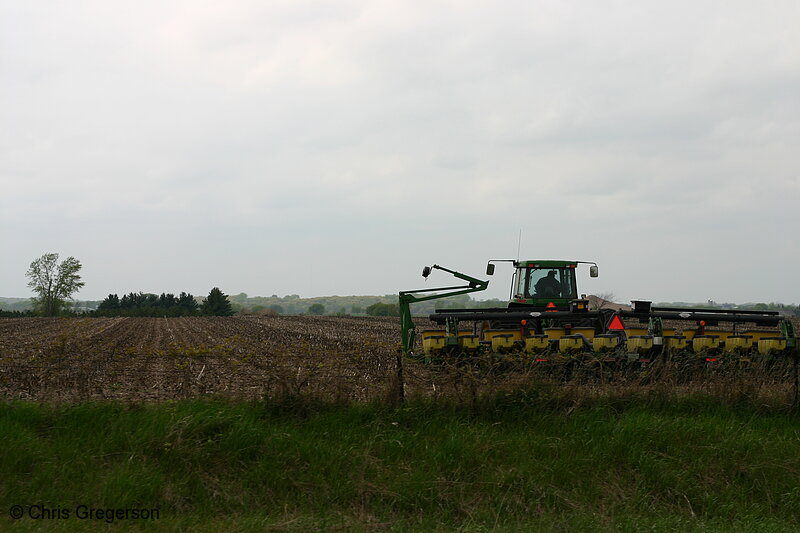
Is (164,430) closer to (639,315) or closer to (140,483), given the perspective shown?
(140,483)

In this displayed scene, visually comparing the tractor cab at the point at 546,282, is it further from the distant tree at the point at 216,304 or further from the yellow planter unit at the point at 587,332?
the distant tree at the point at 216,304

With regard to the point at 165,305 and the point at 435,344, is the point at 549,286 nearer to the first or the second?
the point at 435,344

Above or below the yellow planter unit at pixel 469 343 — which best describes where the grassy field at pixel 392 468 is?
below

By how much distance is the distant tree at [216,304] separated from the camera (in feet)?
281

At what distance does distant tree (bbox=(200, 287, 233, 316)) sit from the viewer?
85625 millimetres

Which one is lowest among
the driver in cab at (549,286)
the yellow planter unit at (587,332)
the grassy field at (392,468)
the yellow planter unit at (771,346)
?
the grassy field at (392,468)

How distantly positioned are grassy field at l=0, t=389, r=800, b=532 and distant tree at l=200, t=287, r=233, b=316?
262 feet

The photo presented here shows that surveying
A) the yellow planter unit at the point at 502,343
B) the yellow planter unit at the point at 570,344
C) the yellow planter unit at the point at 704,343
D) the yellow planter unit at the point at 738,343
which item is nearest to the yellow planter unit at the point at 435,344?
the yellow planter unit at the point at 502,343

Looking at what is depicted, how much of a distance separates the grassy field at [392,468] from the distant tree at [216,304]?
79.9 metres

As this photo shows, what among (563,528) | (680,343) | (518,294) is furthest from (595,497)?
(518,294)

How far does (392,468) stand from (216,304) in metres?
82.2

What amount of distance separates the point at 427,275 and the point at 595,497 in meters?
7.56

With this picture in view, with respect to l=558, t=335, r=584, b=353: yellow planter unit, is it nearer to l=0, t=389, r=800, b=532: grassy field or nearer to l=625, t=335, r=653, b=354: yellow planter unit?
l=625, t=335, r=653, b=354: yellow planter unit

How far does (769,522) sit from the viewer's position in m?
6.58
